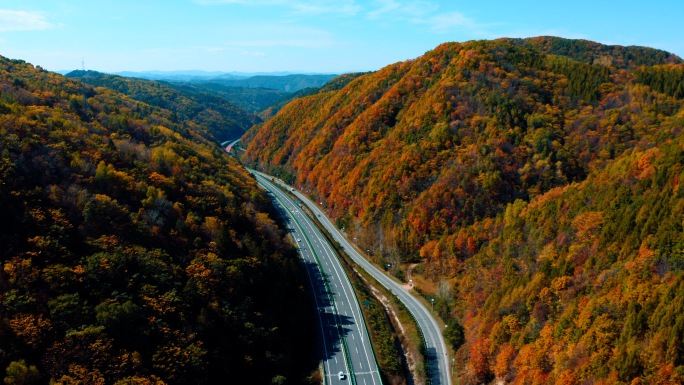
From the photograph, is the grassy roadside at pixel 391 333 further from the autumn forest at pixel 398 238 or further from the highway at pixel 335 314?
the autumn forest at pixel 398 238

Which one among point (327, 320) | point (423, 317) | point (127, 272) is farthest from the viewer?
point (423, 317)

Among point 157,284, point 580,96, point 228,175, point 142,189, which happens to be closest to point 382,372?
point 157,284

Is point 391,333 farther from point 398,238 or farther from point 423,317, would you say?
point 398,238

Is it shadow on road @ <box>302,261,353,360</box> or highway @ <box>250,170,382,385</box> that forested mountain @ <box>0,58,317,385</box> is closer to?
shadow on road @ <box>302,261,353,360</box>

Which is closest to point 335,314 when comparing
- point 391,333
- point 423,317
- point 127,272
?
point 391,333

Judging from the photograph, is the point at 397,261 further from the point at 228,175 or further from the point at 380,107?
the point at 380,107

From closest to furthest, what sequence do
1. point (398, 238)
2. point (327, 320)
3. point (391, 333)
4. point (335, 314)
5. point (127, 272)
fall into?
point (127, 272)
point (391, 333)
point (327, 320)
point (335, 314)
point (398, 238)

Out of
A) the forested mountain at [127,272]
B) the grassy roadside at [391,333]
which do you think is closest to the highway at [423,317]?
the grassy roadside at [391,333]

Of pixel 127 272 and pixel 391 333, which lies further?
pixel 391 333
